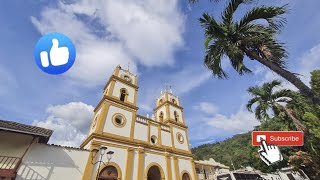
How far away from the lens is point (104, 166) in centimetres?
1534

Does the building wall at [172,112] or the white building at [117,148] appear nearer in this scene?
the white building at [117,148]

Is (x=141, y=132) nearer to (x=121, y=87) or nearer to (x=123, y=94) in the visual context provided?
(x=123, y=94)

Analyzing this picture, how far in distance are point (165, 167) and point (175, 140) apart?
4365mm

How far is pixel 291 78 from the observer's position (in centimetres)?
553

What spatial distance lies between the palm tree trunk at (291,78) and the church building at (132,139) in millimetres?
13189

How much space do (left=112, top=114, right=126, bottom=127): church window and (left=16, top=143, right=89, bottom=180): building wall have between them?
444 cm

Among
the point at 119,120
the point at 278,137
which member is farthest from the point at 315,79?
the point at 119,120

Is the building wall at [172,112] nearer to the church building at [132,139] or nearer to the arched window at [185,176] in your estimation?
the church building at [132,139]

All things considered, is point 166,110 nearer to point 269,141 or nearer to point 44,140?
point 44,140

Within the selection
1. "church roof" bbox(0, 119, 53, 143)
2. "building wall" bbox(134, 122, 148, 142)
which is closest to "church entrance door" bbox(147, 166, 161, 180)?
"building wall" bbox(134, 122, 148, 142)

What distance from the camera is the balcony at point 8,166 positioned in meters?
10.3

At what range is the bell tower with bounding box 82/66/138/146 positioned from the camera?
1766 cm

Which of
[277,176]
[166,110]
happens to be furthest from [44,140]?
[277,176]

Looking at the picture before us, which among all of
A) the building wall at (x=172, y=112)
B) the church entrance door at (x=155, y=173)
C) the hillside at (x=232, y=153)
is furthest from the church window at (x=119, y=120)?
the hillside at (x=232, y=153)
